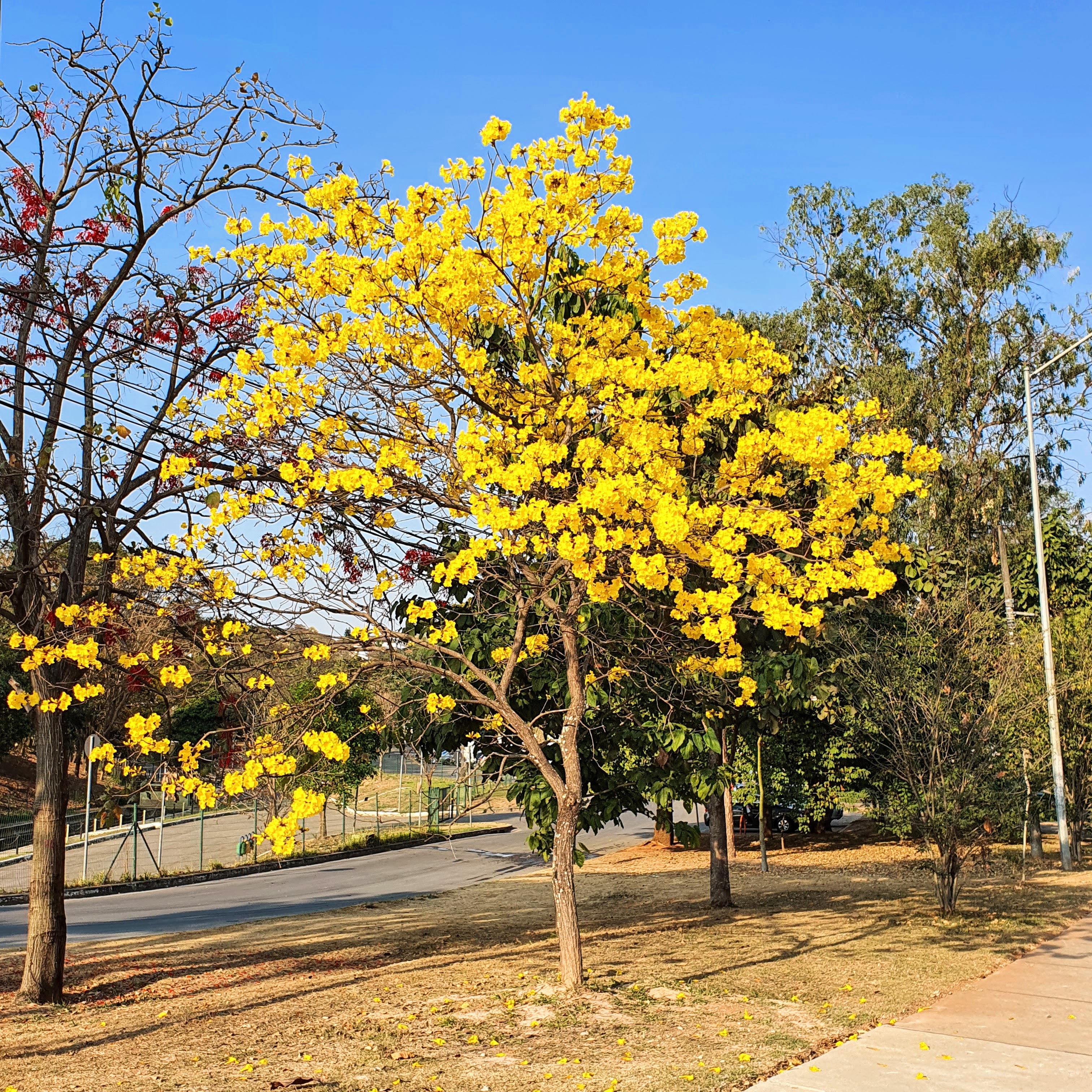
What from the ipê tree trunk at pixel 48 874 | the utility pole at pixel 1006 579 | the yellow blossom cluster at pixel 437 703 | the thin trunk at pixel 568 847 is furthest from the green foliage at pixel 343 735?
the utility pole at pixel 1006 579

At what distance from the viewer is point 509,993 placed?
807 centimetres

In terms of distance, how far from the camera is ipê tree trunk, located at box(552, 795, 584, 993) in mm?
7859

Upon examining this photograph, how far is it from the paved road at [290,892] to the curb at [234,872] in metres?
0.28

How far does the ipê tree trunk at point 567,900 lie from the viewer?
25.8ft

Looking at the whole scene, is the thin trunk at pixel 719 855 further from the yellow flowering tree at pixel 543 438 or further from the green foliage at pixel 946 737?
the yellow flowering tree at pixel 543 438

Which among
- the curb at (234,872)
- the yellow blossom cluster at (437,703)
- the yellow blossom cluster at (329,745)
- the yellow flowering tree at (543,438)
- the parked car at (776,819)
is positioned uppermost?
the yellow flowering tree at (543,438)

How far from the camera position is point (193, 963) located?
408 inches

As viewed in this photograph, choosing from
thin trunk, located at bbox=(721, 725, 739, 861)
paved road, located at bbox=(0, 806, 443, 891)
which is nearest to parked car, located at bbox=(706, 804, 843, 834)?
thin trunk, located at bbox=(721, 725, 739, 861)

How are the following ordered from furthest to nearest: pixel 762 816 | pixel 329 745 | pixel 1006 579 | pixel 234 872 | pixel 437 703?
pixel 1006 579
pixel 234 872
pixel 762 816
pixel 437 703
pixel 329 745

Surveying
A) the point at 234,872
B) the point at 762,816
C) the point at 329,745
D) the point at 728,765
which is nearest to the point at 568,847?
the point at 329,745

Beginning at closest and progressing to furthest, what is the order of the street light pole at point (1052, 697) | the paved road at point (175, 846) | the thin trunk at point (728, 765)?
the thin trunk at point (728, 765) < the street light pole at point (1052, 697) < the paved road at point (175, 846)

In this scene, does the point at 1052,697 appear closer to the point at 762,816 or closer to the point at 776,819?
the point at 762,816

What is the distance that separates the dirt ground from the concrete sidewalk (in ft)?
0.80

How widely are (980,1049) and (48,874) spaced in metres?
7.04
